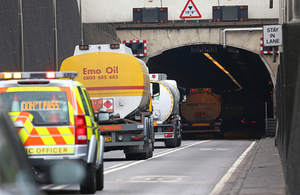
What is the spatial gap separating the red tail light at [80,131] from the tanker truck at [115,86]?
876cm

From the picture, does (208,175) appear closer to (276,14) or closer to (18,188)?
(18,188)

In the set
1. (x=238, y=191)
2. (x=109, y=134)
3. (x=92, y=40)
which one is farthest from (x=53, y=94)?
(x=92, y=40)

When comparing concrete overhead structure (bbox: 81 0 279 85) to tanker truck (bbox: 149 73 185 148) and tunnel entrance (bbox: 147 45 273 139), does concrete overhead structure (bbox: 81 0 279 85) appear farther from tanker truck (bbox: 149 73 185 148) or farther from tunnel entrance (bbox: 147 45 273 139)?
tanker truck (bbox: 149 73 185 148)

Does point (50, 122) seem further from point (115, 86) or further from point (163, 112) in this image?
point (163, 112)

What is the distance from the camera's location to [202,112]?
44.0 metres

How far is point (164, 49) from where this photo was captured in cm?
3759

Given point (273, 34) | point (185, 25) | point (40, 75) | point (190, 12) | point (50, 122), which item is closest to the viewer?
point (50, 122)

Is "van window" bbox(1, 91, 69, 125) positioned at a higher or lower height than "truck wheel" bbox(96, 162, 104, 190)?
higher

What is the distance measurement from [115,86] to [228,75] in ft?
136

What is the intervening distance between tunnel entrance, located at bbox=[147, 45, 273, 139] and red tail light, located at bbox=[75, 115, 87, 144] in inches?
1162

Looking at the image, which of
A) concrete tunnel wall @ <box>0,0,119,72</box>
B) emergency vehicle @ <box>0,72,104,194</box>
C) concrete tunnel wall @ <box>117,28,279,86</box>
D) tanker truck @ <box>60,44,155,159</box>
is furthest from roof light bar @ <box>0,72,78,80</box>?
concrete tunnel wall @ <box>117,28,279,86</box>

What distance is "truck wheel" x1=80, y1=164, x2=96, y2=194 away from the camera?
9336mm

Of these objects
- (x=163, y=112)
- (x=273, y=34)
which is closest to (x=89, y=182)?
(x=273, y=34)

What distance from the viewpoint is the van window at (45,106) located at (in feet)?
29.9
